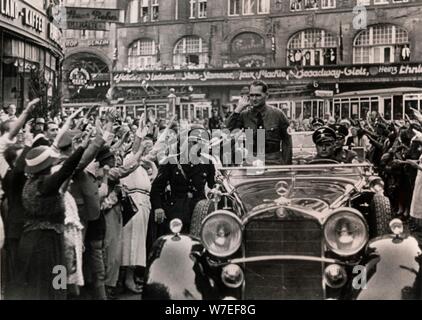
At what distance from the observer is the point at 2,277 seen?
12.5 feet

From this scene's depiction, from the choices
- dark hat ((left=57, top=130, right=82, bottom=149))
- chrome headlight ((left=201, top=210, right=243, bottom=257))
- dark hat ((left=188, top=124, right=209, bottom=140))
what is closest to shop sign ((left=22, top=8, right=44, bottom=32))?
dark hat ((left=57, top=130, right=82, bottom=149))

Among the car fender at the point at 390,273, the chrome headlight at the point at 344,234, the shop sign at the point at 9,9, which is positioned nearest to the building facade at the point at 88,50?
the shop sign at the point at 9,9

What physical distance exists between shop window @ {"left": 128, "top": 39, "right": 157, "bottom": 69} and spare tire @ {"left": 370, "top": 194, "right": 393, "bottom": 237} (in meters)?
2.58

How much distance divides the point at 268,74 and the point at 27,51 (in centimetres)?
239

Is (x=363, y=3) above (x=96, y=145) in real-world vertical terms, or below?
above

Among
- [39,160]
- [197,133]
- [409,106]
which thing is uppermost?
[409,106]

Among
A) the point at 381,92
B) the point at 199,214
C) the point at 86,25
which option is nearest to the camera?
the point at 199,214

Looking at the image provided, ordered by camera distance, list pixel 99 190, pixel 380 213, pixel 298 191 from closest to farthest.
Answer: pixel 298 191
pixel 380 213
pixel 99 190

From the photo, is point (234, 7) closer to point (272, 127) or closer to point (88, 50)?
point (88, 50)

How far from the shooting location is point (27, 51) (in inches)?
200

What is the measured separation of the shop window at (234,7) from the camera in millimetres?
5591

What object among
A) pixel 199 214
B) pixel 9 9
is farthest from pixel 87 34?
pixel 199 214

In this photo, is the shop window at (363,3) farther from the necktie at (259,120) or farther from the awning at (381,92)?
the necktie at (259,120)

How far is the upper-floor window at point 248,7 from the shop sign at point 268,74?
64 centimetres
